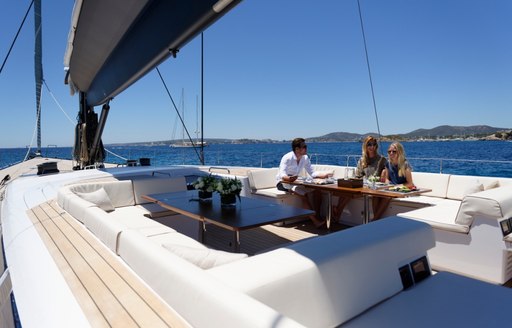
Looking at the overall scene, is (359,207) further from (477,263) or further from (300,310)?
(300,310)

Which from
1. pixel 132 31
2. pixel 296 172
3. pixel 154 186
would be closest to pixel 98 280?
pixel 132 31

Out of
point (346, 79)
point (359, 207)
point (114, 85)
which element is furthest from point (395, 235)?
point (346, 79)

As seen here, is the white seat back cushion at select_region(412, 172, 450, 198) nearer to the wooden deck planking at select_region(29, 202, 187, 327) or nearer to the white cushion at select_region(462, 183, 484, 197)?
the white cushion at select_region(462, 183, 484, 197)

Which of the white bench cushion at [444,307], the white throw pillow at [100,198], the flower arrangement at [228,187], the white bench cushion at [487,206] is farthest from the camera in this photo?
the white throw pillow at [100,198]

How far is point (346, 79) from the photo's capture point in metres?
17.0

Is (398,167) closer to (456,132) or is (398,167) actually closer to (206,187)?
(206,187)

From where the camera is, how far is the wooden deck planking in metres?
1.00

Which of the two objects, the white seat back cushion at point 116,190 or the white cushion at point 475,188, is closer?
the white cushion at point 475,188

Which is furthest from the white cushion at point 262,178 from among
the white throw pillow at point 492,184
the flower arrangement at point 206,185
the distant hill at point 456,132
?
the distant hill at point 456,132

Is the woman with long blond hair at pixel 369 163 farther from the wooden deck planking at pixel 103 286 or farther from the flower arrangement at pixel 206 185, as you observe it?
the wooden deck planking at pixel 103 286

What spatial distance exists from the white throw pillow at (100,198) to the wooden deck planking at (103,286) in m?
1.07

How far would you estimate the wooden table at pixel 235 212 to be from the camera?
7.29ft

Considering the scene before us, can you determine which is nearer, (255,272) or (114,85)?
(255,272)

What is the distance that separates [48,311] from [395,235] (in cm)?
143
